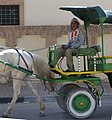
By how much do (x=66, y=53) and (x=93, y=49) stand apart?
2.13ft

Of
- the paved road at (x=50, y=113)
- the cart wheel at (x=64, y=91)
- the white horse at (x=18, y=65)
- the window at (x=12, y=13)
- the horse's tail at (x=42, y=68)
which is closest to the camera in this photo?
the paved road at (x=50, y=113)

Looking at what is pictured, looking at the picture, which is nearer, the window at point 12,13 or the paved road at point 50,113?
the paved road at point 50,113

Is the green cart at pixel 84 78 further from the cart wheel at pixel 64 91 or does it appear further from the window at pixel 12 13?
the window at pixel 12 13

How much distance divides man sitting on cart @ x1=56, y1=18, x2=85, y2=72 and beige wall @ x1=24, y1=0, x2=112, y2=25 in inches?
318

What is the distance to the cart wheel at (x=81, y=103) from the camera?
10273 millimetres

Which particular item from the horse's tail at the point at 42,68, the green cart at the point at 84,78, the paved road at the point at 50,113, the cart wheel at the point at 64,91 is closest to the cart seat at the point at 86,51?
the green cart at the point at 84,78

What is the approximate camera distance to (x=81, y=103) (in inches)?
408

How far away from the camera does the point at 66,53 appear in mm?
10555

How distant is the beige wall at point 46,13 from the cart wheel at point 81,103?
8.86 metres

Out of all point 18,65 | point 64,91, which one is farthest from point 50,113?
point 18,65

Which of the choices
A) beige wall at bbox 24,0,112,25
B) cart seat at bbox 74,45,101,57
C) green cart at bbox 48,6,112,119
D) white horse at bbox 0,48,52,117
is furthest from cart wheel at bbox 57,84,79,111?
beige wall at bbox 24,0,112,25

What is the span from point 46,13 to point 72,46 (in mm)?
8502

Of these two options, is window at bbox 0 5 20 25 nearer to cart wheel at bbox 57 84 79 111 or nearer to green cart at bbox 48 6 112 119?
green cart at bbox 48 6 112 119

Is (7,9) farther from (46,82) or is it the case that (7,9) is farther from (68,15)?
(46,82)
